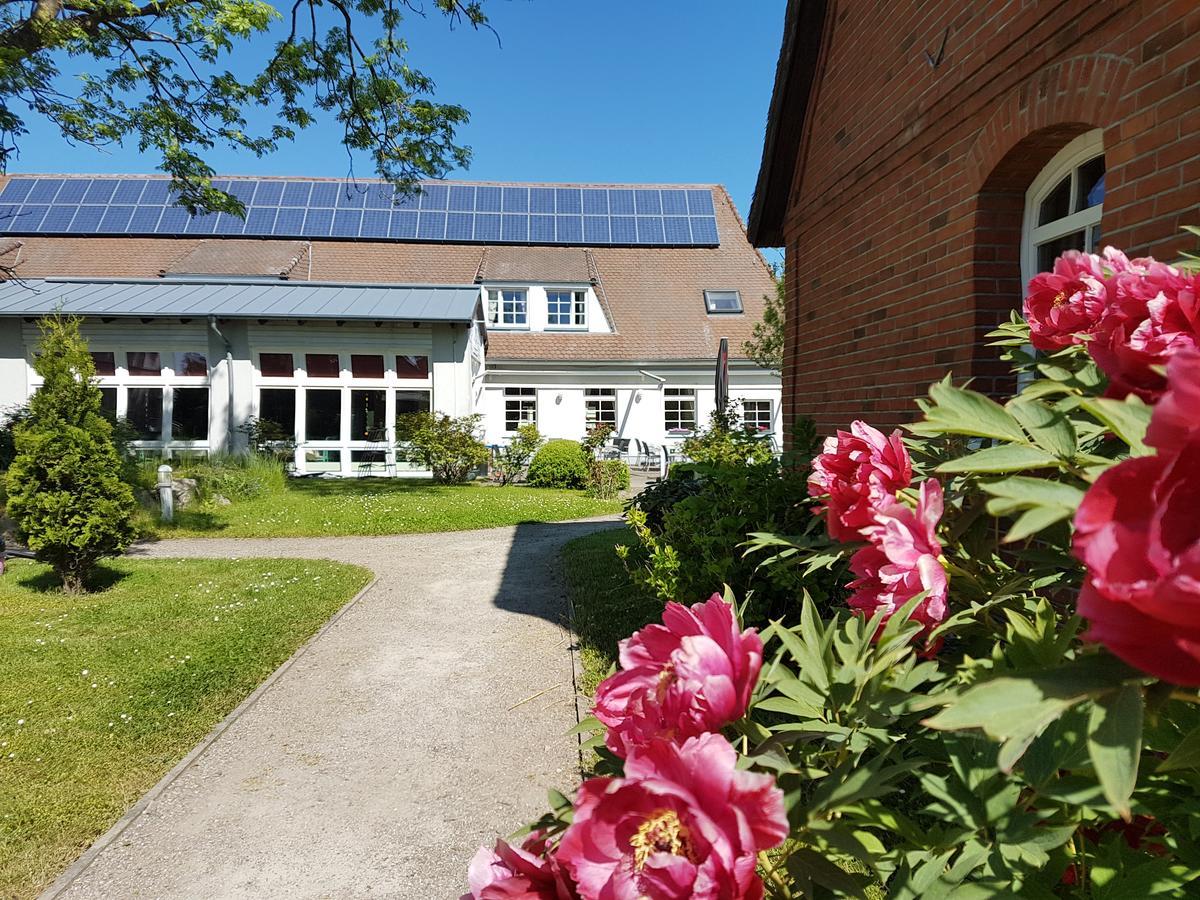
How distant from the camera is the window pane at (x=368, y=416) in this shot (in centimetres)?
1877

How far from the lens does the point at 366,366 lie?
1877cm

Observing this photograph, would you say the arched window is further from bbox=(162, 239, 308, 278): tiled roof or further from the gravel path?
bbox=(162, 239, 308, 278): tiled roof

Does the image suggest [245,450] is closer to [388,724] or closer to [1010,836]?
[388,724]

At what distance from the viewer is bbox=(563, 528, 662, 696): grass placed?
5.17m

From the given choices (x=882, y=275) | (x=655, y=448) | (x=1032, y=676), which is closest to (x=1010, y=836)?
(x=1032, y=676)

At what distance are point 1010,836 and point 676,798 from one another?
1.25 ft

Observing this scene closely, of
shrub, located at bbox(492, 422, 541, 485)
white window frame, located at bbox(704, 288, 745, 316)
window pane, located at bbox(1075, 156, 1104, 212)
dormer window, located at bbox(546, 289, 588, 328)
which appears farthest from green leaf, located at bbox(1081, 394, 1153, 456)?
white window frame, located at bbox(704, 288, 745, 316)

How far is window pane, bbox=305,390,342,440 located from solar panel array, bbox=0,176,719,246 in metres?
8.19

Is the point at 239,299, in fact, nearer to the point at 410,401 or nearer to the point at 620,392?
the point at 410,401

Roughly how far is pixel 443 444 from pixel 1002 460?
17.0 meters

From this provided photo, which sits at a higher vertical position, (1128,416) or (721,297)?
(721,297)

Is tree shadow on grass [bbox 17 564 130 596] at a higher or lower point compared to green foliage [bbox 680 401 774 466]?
lower

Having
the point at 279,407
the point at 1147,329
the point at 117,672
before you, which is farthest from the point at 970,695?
the point at 279,407

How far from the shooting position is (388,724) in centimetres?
432
